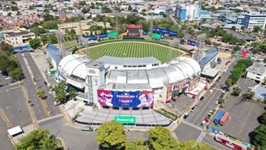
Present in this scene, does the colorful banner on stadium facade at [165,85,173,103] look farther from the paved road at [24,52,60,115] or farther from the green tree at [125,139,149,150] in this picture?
the paved road at [24,52,60,115]

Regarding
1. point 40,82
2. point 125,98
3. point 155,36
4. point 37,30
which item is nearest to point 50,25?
point 37,30

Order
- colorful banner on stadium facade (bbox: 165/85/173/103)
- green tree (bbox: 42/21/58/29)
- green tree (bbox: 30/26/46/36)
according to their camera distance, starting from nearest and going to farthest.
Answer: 1. colorful banner on stadium facade (bbox: 165/85/173/103)
2. green tree (bbox: 30/26/46/36)
3. green tree (bbox: 42/21/58/29)

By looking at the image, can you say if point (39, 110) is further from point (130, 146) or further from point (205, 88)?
point (205, 88)

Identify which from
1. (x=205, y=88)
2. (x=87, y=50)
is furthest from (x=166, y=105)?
(x=87, y=50)

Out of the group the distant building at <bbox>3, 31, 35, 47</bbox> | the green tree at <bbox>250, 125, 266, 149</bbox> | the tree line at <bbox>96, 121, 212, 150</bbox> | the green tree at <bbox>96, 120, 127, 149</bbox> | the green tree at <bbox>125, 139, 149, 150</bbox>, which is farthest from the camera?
the distant building at <bbox>3, 31, 35, 47</bbox>

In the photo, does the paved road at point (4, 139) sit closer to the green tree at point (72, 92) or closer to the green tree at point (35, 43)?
the green tree at point (72, 92)

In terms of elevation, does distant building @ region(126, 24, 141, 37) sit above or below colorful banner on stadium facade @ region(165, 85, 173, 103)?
above

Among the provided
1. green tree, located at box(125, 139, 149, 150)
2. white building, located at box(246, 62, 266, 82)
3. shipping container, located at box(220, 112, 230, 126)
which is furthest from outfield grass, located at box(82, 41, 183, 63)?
green tree, located at box(125, 139, 149, 150)

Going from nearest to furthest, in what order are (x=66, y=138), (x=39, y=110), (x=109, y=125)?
(x=109, y=125)
(x=66, y=138)
(x=39, y=110)
